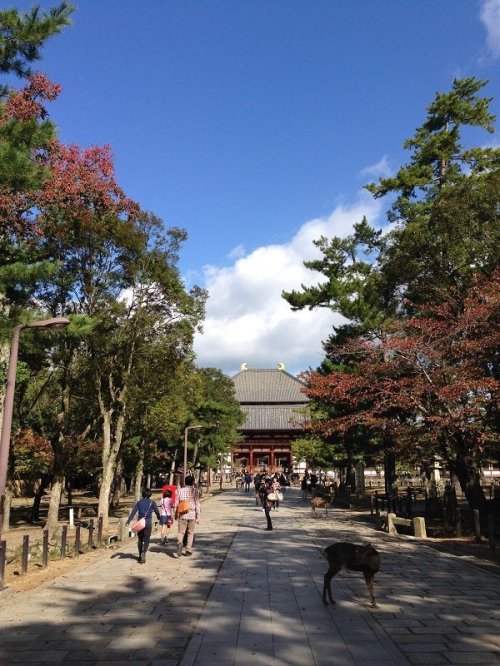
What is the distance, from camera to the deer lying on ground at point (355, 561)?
23.4 feet

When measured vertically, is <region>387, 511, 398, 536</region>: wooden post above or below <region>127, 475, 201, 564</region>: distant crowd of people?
below

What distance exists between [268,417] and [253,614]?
5317cm

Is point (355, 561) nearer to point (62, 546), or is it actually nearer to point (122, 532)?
point (62, 546)

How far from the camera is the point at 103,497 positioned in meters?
18.7

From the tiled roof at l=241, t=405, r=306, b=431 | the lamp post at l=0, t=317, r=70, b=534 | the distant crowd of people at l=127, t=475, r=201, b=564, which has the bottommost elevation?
the distant crowd of people at l=127, t=475, r=201, b=564

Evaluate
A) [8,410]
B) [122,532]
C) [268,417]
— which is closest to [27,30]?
[8,410]

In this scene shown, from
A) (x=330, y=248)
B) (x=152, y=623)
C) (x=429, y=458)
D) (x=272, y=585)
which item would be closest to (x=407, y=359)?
(x=429, y=458)

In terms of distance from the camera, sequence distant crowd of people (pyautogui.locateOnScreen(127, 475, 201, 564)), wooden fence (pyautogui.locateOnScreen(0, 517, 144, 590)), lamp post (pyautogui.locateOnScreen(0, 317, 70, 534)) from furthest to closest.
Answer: distant crowd of people (pyautogui.locateOnScreen(127, 475, 201, 564)) → wooden fence (pyautogui.locateOnScreen(0, 517, 144, 590)) → lamp post (pyautogui.locateOnScreen(0, 317, 70, 534))

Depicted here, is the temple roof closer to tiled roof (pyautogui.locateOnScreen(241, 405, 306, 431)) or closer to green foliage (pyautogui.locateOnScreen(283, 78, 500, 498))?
tiled roof (pyautogui.locateOnScreen(241, 405, 306, 431))

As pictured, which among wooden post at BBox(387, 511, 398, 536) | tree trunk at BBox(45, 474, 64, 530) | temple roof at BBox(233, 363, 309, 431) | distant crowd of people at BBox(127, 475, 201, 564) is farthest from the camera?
temple roof at BBox(233, 363, 309, 431)

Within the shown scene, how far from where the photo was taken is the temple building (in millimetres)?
57750

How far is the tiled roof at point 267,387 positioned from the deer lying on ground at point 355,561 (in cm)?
5301

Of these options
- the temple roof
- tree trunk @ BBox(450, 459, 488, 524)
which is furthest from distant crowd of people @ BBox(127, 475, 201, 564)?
the temple roof

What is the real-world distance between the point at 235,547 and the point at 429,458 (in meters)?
7.66
